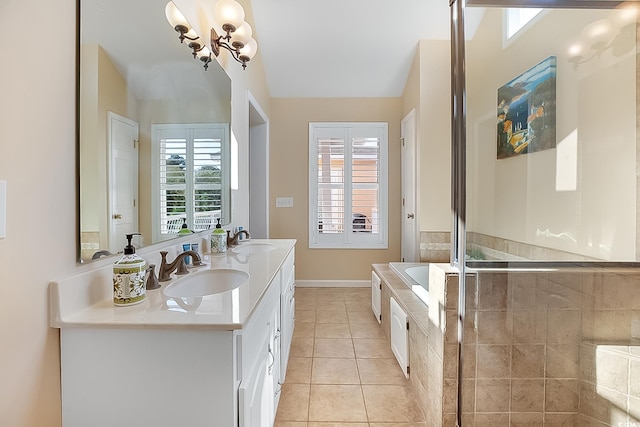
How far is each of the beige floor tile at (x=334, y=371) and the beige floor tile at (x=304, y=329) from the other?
1.36 feet

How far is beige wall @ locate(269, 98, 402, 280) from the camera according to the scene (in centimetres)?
401

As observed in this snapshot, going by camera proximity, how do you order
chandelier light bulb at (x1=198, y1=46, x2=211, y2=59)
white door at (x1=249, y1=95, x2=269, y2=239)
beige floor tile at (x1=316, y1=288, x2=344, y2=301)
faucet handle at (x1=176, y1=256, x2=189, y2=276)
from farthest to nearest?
1. white door at (x1=249, y1=95, x2=269, y2=239)
2. beige floor tile at (x1=316, y1=288, x2=344, y2=301)
3. chandelier light bulb at (x1=198, y1=46, x2=211, y2=59)
4. faucet handle at (x1=176, y1=256, x2=189, y2=276)

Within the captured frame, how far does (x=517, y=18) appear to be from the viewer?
2.03m

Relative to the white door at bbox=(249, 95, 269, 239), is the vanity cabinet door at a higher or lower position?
lower

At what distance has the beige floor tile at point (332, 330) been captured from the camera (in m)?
2.63

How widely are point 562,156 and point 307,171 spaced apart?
2.73 m

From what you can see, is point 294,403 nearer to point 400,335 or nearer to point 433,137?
point 400,335

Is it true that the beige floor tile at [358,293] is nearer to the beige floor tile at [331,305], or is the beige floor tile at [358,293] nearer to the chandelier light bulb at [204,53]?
the beige floor tile at [331,305]

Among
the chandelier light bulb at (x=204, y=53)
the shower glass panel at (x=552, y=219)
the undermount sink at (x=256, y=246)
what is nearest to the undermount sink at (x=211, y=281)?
the undermount sink at (x=256, y=246)

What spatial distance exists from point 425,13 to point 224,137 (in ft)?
7.86

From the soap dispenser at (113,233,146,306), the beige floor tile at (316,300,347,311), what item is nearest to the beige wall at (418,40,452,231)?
the beige floor tile at (316,300,347,311)

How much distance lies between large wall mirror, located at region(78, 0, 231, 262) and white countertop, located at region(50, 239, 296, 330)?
0.11 m

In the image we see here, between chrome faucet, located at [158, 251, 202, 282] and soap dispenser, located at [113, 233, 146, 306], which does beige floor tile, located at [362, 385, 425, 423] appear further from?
soap dispenser, located at [113, 233, 146, 306]

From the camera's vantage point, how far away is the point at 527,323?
4.77 ft
